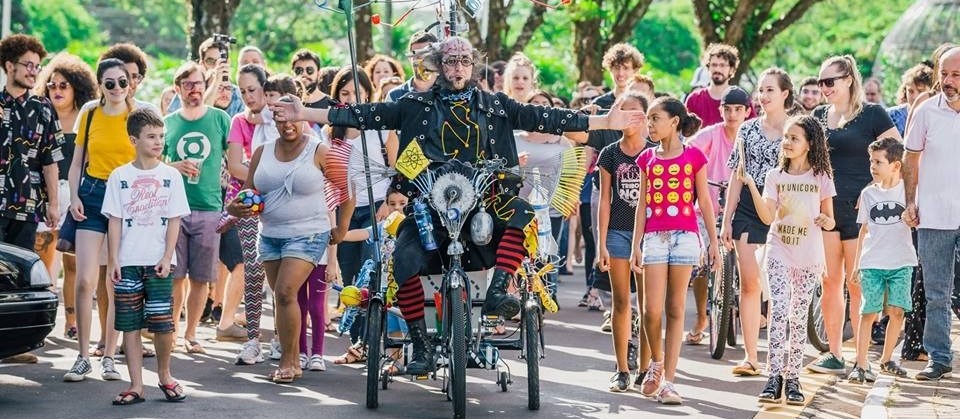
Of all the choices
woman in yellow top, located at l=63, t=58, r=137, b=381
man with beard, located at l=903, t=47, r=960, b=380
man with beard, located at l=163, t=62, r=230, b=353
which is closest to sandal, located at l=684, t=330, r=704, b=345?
man with beard, located at l=903, t=47, r=960, b=380

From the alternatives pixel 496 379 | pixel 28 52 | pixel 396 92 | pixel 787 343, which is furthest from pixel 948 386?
pixel 28 52

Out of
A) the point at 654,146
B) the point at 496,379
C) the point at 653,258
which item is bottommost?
the point at 496,379

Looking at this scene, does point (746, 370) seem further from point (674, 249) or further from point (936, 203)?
point (674, 249)

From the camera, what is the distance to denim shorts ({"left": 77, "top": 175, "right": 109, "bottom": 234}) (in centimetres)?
1141

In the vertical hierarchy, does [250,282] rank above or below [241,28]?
below

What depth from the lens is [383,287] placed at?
1018cm

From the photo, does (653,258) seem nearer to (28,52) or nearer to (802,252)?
(802,252)

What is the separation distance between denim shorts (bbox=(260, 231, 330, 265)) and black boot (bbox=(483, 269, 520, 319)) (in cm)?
173

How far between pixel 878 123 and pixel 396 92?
3534 millimetres

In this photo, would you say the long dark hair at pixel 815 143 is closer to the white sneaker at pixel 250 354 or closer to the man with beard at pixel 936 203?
the man with beard at pixel 936 203

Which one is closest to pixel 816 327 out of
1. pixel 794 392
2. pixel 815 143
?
pixel 815 143

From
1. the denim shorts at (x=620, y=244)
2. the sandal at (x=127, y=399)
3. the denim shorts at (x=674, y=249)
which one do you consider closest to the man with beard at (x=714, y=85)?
the denim shorts at (x=620, y=244)

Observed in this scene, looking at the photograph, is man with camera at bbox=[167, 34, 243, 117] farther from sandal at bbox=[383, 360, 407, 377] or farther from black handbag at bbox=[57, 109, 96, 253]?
sandal at bbox=[383, 360, 407, 377]

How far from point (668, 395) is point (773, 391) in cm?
60
